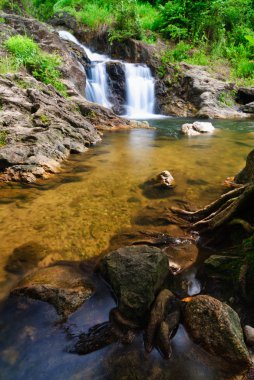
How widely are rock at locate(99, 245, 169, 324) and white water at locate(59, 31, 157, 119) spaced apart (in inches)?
522

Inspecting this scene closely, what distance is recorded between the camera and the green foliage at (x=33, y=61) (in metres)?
10.9

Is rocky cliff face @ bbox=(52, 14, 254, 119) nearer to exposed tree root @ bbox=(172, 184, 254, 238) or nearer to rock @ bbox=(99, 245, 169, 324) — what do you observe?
exposed tree root @ bbox=(172, 184, 254, 238)

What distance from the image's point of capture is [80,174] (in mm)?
5449

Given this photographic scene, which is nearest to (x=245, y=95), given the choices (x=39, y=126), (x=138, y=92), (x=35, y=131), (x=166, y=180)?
(x=138, y=92)

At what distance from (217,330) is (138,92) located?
15698 mm

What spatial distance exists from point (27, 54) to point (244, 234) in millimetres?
11601

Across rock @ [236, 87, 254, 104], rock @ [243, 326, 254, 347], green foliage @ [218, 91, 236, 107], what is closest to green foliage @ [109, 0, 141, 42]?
green foliage @ [218, 91, 236, 107]

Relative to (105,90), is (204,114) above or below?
below

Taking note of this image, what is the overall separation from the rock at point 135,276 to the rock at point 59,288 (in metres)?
0.25

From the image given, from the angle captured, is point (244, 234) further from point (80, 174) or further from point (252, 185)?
point (80, 174)

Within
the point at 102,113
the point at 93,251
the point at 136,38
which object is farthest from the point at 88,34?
the point at 93,251

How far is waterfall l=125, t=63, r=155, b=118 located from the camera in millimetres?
15780

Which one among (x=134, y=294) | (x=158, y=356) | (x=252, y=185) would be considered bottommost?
(x=158, y=356)

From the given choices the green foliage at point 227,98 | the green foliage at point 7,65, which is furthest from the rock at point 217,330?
the green foliage at point 227,98
